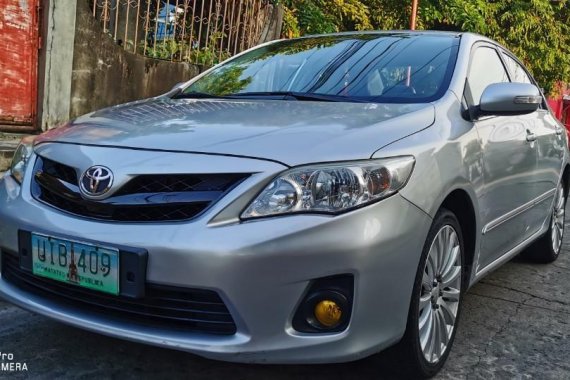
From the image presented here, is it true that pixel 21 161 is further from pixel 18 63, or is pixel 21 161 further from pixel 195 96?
pixel 18 63

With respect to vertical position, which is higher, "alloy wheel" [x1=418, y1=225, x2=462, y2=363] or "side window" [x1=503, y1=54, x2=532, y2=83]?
"side window" [x1=503, y1=54, x2=532, y2=83]

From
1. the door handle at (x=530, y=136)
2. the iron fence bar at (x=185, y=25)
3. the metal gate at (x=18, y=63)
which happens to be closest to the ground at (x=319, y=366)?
the door handle at (x=530, y=136)

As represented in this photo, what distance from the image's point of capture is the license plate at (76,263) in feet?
6.61

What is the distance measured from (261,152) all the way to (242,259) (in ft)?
1.26

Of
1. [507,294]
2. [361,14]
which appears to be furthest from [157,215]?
[361,14]

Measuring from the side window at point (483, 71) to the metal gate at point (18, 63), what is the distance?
4.30 m

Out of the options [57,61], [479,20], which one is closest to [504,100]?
[57,61]

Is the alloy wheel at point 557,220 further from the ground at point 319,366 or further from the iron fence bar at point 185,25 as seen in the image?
the iron fence bar at point 185,25

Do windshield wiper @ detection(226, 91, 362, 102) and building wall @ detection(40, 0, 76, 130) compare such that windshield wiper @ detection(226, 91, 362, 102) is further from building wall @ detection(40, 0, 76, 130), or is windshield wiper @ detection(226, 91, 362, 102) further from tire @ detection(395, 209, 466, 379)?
building wall @ detection(40, 0, 76, 130)

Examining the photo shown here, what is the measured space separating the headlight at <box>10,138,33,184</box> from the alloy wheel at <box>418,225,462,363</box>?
164cm

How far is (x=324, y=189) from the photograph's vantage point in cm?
201

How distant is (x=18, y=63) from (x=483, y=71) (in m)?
4.38

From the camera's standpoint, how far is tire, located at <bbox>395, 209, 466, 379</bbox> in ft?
7.25

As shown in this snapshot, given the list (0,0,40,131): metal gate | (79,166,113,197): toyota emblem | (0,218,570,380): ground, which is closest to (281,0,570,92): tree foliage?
(0,0,40,131): metal gate
